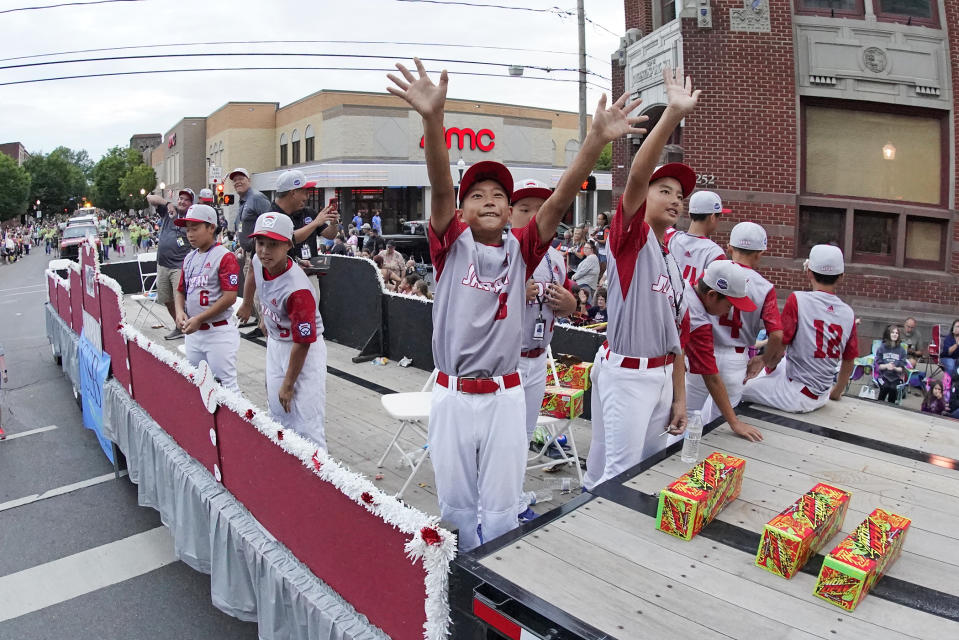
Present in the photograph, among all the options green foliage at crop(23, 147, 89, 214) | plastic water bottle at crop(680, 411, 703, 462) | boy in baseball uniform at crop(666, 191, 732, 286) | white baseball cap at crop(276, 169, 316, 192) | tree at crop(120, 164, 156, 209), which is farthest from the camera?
green foliage at crop(23, 147, 89, 214)

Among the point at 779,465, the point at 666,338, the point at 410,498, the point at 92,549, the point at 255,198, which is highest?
the point at 255,198

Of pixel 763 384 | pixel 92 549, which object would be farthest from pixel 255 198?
pixel 763 384

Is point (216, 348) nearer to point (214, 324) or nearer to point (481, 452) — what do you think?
point (214, 324)

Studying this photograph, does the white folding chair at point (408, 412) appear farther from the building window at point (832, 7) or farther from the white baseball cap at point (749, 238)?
the building window at point (832, 7)

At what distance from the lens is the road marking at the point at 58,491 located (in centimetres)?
652

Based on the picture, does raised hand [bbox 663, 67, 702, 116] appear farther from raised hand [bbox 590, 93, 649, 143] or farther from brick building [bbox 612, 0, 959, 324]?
brick building [bbox 612, 0, 959, 324]

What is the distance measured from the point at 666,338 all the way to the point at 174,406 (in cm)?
377

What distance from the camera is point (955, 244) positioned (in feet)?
36.7

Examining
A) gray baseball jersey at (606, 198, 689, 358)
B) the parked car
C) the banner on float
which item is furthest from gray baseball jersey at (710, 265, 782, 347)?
the parked car

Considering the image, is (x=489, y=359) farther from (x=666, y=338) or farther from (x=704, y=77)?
(x=704, y=77)

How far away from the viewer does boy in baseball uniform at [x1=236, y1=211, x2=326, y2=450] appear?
14.8ft

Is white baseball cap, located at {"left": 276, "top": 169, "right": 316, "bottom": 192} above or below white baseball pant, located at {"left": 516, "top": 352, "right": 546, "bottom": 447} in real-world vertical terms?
above

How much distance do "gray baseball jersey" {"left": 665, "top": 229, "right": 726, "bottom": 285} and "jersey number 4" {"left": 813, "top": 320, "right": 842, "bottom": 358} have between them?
0.85 meters

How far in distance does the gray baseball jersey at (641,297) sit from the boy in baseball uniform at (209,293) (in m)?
3.57
